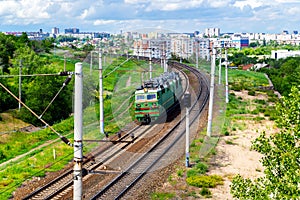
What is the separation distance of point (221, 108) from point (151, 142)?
11.5 meters

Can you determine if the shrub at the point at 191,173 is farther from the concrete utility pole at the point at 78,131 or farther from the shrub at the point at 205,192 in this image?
the concrete utility pole at the point at 78,131

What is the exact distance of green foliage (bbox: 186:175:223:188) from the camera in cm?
1511

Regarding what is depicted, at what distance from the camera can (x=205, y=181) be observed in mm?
15281

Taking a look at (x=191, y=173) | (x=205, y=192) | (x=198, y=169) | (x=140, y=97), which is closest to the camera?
(x=205, y=192)

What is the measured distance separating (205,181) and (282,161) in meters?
7.39

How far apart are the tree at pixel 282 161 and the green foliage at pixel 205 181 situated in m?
6.38

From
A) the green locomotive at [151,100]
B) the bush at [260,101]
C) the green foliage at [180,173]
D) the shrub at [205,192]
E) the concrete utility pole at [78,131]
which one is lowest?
the shrub at [205,192]

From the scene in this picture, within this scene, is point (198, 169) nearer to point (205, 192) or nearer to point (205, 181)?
point (205, 181)

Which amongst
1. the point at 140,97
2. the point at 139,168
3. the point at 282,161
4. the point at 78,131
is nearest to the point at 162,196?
the point at 139,168

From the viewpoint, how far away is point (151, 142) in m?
21.0

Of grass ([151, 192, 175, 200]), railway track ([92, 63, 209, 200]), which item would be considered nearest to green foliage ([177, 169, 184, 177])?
railway track ([92, 63, 209, 200])

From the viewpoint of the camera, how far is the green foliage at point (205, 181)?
15109 millimetres

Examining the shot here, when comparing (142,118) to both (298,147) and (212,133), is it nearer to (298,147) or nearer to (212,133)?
(212,133)

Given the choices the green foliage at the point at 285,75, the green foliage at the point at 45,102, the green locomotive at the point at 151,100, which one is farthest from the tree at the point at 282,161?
the green foliage at the point at 285,75
